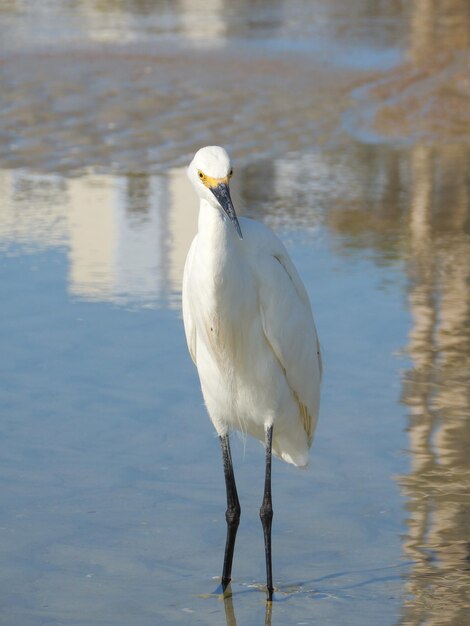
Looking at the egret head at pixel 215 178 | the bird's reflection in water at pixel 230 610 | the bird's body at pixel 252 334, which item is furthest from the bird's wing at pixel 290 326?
the bird's reflection in water at pixel 230 610

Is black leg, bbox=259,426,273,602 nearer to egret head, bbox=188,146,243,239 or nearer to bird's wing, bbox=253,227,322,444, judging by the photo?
bird's wing, bbox=253,227,322,444

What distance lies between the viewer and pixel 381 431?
5305 millimetres

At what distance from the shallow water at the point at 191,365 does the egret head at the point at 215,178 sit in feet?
4.04

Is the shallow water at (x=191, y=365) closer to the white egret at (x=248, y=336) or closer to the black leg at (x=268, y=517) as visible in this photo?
the black leg at (x=268, y=517)

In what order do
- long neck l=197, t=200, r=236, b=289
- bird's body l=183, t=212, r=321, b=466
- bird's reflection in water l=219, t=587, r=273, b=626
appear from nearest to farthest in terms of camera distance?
long neck l=197, t=200, r=236, b=289, bird's body l=183, t=212, r=321, b=466, bird's reflection in water l=219, t=587, r=273, b=626

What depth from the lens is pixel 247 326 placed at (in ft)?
13.5

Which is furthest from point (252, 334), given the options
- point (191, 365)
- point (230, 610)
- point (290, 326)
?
point (191, 365)

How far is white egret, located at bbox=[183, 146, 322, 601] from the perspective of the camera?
3.81m

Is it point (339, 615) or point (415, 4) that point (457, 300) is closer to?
point (339, 615)

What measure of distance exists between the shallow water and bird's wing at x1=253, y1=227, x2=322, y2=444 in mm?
514

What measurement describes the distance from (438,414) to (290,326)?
151 cm

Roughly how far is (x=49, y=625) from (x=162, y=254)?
14.5 feet

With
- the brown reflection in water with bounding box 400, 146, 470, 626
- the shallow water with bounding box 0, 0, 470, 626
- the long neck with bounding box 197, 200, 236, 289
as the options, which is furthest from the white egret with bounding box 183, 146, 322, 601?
the brown reflection in water with bounding box 400, 146, 470, 626

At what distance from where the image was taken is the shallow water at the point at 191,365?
13.8 feet
